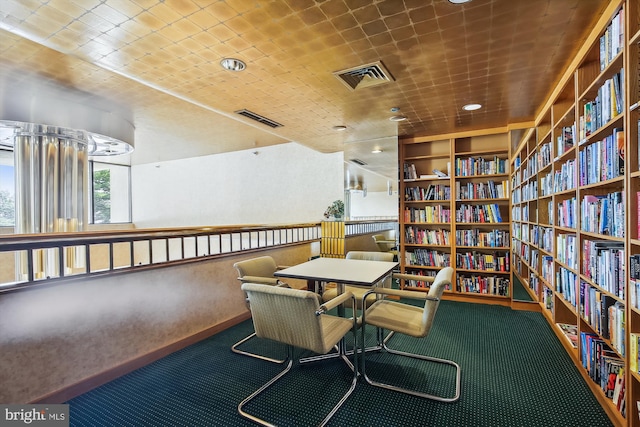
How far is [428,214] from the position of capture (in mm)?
4445

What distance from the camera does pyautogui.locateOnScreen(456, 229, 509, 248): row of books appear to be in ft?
13.2

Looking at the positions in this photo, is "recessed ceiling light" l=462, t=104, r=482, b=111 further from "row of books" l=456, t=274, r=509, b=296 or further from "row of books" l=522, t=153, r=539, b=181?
"row of books" l=456, t=274, r=509, b=296

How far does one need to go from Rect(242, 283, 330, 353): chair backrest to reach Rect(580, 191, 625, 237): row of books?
170cm

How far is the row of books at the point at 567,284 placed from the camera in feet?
7.81

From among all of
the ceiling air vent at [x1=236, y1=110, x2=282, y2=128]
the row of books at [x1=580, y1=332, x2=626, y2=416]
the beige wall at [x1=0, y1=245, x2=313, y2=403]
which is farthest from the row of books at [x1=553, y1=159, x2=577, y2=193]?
the beige wall at [x1=0, y1=245, x2=313, y2=403]

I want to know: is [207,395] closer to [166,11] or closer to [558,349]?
[166,11]

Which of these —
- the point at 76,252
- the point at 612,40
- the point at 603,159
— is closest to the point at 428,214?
the point at 603,159

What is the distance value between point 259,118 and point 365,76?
1.54 m

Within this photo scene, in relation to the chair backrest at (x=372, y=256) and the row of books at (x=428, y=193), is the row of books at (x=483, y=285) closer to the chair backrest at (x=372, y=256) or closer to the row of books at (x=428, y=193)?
the row of books at (x=428, y=193)

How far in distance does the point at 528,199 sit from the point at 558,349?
72.5 inches

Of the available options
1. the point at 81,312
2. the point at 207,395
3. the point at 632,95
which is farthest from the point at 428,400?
the point at 81,312

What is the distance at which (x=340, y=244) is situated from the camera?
503 cm

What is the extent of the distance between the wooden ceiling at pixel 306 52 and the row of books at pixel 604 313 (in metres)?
1.70

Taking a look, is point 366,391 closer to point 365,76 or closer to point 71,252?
point 365,76
